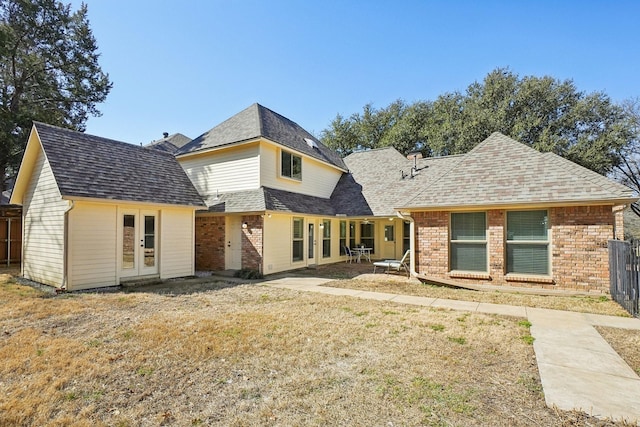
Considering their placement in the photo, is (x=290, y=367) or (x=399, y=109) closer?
(x=290, y=367)

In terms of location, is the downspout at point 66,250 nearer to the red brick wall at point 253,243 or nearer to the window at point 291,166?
the red brick wall at point 253,243

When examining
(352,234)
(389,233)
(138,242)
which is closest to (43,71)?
(138,242)

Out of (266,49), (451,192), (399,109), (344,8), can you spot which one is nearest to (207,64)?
(266,49)

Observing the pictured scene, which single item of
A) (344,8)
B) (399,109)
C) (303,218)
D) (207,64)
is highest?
(399,109)

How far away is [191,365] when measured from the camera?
421 centimetres

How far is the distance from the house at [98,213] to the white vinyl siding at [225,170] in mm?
2018

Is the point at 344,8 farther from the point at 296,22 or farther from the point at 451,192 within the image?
the point at 451,192

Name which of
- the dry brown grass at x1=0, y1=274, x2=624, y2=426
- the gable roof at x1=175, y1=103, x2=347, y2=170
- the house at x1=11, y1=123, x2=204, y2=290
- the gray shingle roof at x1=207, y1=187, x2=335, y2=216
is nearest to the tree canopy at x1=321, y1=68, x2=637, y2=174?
the gable roof at x1=175, y1=103, x2=347, y2=170

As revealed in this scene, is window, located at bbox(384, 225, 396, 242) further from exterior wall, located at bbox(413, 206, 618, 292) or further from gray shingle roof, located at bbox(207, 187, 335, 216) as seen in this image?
exterior wall, located at bbox(413, 206, 618, 292)

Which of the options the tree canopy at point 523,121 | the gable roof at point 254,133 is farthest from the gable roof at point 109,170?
the tree canopy at point 523,121

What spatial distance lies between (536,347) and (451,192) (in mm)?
6160

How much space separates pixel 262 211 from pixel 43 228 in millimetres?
6991

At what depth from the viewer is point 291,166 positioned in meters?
14.5

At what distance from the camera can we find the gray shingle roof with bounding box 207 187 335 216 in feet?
39.4
